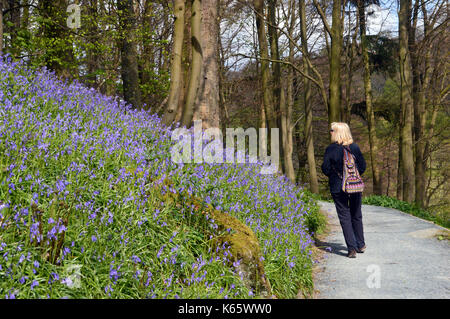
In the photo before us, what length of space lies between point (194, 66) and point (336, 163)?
4.19m

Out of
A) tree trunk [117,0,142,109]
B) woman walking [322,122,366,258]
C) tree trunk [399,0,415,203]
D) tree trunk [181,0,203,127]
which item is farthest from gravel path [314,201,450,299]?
tree trunk [399,0,415,203]

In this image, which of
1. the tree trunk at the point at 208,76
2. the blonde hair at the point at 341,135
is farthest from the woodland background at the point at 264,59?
the blonde hair at the point at 341,135

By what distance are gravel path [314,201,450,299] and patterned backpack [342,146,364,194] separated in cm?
100

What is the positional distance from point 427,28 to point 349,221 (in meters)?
15.3

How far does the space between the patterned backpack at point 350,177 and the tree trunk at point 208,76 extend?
3660 millimetres

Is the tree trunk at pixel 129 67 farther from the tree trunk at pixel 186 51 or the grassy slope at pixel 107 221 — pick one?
the grassy slope at pixel 107 221

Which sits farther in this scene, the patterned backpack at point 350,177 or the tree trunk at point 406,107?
the tree trunk at point 406,107

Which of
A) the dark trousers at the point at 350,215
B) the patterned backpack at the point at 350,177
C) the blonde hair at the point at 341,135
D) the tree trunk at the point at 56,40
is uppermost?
the tree trunk at the point at 56,40

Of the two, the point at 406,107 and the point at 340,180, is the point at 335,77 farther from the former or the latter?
the point at 340,180

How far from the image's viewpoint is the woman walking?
22.3ft

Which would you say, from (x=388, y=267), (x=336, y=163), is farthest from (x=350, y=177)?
(x=388, y=267)

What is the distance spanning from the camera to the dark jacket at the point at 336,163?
22.3ft

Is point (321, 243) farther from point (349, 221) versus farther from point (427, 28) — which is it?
point (427, 28)

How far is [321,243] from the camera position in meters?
8.00
